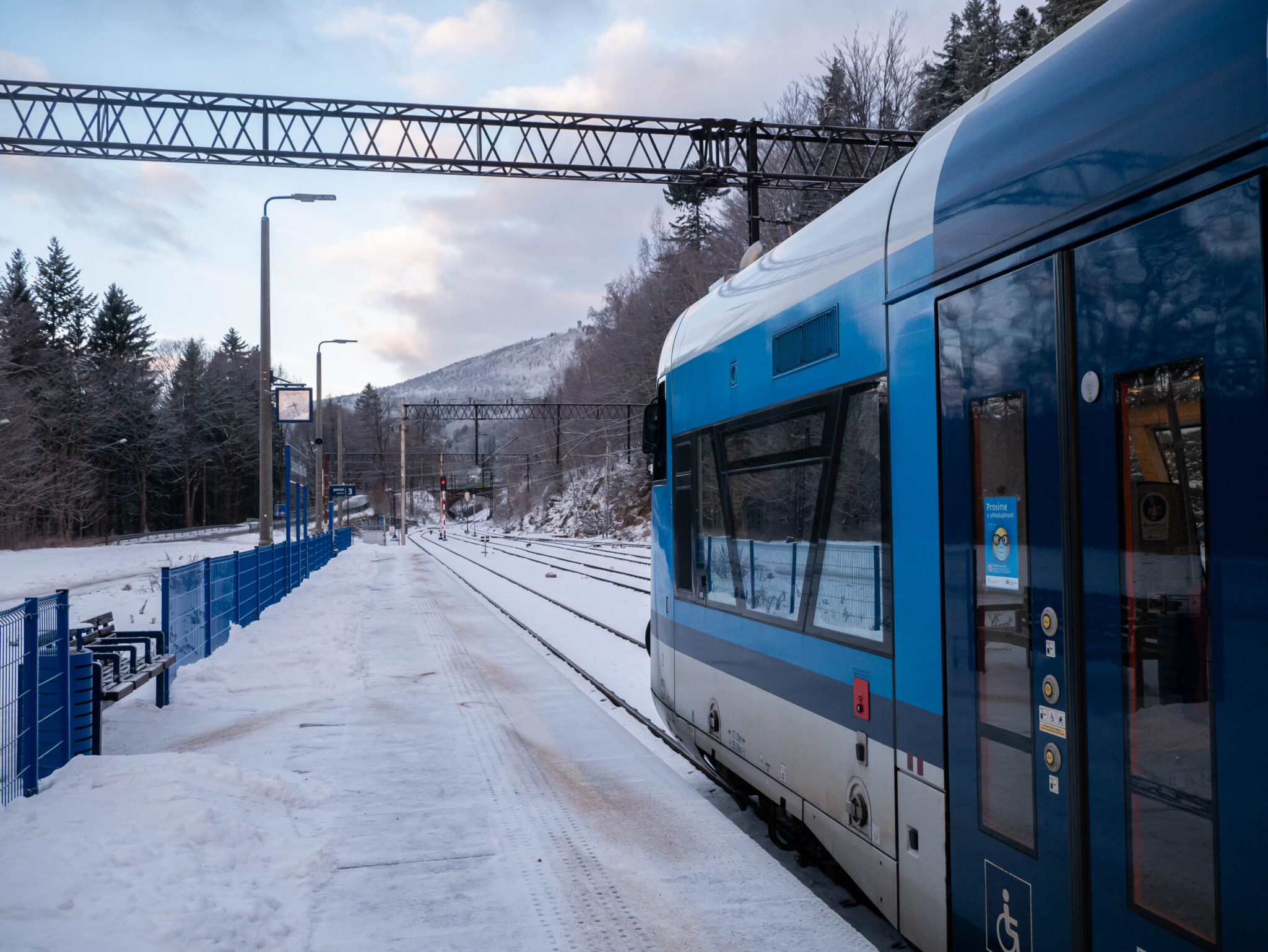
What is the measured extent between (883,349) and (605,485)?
210ft

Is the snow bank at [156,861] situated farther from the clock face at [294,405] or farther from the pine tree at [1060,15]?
the pine tree at [1060,15]

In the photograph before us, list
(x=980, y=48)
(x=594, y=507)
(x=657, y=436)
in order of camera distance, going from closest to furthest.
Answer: (x=657, y=436) → (x=980, y=48) → (x=594, y=507)

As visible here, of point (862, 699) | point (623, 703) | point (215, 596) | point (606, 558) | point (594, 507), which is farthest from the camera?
point (594, 507)

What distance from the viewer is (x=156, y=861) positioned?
200 inches

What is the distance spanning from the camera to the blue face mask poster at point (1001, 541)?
9.96 ft

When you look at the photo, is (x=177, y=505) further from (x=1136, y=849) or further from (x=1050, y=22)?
(x=1136, y=849)

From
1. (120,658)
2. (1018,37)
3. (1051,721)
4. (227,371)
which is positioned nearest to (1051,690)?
(1051,721)

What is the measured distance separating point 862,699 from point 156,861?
3.79 meters

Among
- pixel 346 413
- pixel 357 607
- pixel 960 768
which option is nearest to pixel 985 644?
pixel 960 768

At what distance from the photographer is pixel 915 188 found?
3.79 meters

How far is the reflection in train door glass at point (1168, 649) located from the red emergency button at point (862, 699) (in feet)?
4.75

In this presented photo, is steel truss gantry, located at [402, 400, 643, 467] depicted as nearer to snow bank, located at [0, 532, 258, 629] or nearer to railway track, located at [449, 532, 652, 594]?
railway track, located at [449, 532, 652, 594]

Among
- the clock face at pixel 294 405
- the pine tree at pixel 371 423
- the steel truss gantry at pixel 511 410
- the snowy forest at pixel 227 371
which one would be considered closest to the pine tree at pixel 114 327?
the snowy forest at pixel 227 371

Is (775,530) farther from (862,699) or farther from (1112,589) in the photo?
(1112,589)
